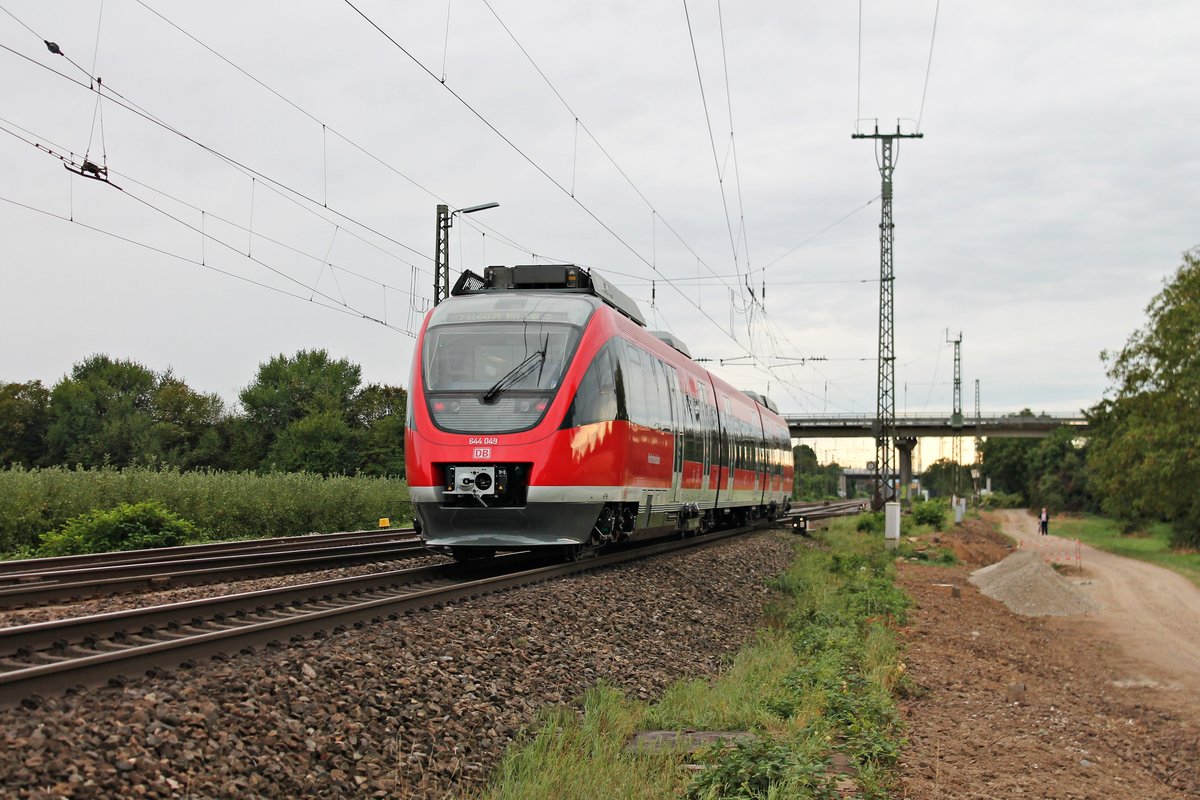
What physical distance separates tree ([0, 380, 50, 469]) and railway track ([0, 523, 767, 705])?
6037 cm

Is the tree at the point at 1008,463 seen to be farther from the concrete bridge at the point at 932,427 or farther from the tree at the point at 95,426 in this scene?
the tree at the point at 95,426

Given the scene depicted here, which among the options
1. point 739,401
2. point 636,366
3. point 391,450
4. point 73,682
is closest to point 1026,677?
point 636,366

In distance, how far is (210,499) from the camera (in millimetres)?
25812

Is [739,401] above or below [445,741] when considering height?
above

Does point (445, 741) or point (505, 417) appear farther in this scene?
point (505, 417)

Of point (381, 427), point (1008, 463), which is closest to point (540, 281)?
point (381, 427)

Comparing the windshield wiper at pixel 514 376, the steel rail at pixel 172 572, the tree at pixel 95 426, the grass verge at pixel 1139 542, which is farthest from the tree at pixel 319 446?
the windshield wiper at pixel 514 376

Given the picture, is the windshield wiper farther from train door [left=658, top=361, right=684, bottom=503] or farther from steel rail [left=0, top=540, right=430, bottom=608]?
train door [left=658, top=361, right=684, bottom=503]

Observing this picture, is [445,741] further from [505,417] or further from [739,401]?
[739,401]

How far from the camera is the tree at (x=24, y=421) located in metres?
63.6

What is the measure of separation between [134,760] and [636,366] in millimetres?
11492

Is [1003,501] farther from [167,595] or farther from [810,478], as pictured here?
[167,595]

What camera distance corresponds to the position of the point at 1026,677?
16.6 m

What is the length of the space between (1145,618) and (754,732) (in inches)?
1016
